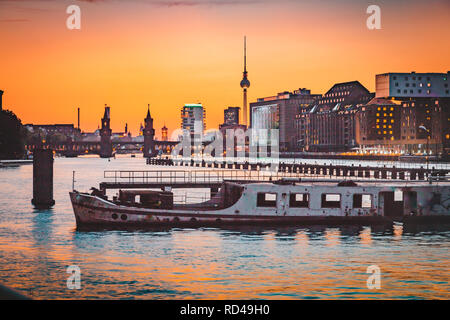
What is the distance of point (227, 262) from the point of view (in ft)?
120

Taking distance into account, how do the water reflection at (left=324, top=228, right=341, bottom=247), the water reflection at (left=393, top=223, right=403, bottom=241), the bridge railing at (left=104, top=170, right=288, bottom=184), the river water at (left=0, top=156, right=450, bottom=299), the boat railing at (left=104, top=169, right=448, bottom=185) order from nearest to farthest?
1. the river water at (left=0, top=156, right=450, bottom=299)
2. the water reflection at (left=324, top=228, right=341, bottom=247)
3. the water reflection at (left=393, top=223, right=403, bottom=241)
4. the boat railing at (left=104, top=169, right=448, bottom=185)
5. the bridge railing at (left=104, top=170, right=288, bottom=184)

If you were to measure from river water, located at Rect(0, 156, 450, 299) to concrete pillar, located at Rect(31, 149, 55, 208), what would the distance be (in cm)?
1041

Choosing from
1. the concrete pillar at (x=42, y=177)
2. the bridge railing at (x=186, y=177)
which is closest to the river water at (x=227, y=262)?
the concrete pillar at (x=42, y=177)

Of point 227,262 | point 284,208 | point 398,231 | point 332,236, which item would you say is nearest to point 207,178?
point 284,208

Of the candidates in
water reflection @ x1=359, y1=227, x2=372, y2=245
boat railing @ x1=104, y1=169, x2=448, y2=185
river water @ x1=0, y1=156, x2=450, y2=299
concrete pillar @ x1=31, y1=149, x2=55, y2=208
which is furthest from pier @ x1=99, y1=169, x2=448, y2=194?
river water @ x1=0, y1=156, x2=450, y2=299

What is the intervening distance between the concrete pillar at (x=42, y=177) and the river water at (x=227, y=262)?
1041 cm

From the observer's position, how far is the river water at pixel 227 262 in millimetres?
28750

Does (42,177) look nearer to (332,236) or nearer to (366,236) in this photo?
(332,236)

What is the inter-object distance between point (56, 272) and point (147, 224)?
1853 centimetres

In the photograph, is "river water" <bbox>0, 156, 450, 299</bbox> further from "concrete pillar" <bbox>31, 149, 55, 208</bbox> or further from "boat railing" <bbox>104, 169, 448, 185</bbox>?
"boat railing" <bbox>104, 169, 448, 185</bbox>

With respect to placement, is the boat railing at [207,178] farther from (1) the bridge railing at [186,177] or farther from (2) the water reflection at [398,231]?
(2) the water reflection at [398,231]

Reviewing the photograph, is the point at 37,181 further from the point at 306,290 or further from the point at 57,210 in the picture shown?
the point at 306,290

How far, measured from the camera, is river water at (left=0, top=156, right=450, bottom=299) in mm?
28750
